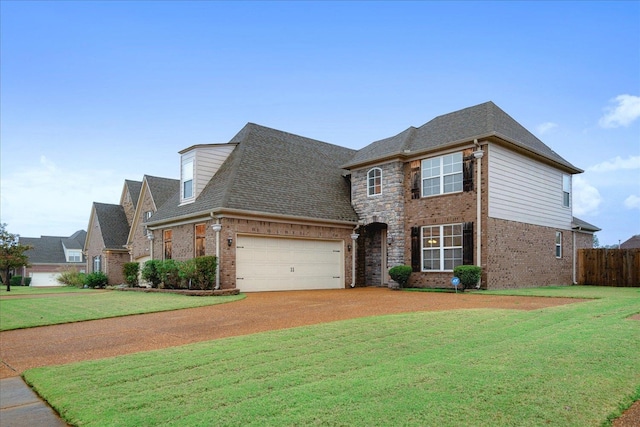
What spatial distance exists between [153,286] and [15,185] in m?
12.8

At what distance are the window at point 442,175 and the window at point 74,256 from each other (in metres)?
46.7

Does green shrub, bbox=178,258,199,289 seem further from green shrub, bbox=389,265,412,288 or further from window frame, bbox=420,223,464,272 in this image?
window frame, bbox=420,223,464,272

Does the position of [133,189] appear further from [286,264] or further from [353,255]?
[353,255]

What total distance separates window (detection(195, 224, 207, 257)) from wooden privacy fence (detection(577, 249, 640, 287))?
17.0 meters

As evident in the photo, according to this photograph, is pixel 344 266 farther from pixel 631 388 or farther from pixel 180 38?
pixel 631 388

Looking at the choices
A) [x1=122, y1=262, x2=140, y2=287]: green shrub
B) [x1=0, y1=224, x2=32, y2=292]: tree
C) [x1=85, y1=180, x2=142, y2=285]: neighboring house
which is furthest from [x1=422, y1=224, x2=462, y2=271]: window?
Result: [x1=0, y1=224, x2=32, y2=292]: tree

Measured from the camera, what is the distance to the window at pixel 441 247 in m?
16.3

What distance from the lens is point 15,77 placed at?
57.1 feet

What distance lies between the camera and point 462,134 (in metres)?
16.4

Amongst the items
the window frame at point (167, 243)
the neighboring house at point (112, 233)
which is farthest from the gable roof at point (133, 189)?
the window frame at point (167, 243)

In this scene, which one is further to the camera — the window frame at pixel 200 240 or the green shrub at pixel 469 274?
the window frame at pixel 200 240

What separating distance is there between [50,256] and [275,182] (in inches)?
1665

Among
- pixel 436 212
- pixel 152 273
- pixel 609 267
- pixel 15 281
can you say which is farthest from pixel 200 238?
pixel 15 281

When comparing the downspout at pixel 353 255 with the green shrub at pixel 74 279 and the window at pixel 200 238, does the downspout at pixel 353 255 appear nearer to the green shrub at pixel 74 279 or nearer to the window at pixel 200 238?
the window at pixel 200 238
